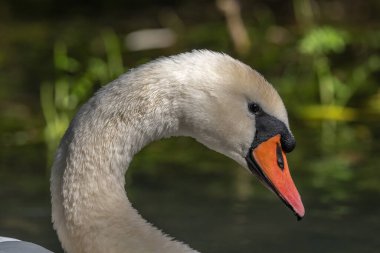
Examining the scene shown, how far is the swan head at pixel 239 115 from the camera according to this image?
4496 millimetres

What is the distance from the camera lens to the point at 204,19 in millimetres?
10766

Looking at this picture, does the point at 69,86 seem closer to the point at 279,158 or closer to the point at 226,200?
the point at 226,200

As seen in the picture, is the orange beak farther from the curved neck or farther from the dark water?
the dark water

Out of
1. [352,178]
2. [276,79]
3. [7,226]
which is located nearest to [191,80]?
[7,226]

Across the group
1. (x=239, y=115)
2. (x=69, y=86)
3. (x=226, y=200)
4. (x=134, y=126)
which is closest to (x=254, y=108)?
(x=239, y=115)


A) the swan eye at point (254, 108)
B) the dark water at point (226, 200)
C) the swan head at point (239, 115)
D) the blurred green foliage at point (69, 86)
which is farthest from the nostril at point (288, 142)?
the blurred green foliage at point (69, 86)

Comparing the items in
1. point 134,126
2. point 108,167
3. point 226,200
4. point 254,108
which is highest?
point 254,108

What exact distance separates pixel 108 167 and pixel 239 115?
50 cm

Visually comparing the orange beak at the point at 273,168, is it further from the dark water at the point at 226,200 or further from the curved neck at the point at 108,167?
the dark water at the point at 226,200

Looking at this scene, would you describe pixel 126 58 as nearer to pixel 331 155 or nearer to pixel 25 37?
pixel 25 37

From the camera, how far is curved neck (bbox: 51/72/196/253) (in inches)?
175

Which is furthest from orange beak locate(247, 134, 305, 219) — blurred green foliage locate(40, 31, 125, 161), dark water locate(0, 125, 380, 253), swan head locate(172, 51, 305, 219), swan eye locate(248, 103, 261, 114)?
blurred green foliage locate(40, 31, 125, 161)

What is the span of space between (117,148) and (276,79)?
177 inches

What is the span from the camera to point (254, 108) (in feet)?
15.1
